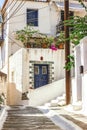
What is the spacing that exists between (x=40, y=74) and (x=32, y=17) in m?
6.59

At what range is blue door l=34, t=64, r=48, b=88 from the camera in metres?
26.8

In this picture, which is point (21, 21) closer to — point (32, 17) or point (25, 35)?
point (32, 17)

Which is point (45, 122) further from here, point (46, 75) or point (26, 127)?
point (46, 75)

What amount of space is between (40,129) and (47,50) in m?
17.1

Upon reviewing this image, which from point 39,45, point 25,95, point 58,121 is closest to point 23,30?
point 39,45

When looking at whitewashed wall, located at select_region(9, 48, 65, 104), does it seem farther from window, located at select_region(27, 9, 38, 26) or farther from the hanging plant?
window, located at select_region(27, 9, 38, 26)

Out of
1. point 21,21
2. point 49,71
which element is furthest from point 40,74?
point 21,21

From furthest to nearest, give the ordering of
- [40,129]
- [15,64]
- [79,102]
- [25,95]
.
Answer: [15,64] < [25,95] < [79,102] < [40,129]

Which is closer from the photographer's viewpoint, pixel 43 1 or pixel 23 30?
pixel 23 30

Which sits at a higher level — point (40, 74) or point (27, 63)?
point (27, 63)

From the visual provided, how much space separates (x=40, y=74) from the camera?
89.0 ft

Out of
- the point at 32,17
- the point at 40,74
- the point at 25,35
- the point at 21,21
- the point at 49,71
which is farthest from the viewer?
the point at 32,17

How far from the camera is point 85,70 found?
44.0ft

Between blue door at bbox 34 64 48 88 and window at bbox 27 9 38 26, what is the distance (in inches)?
222
